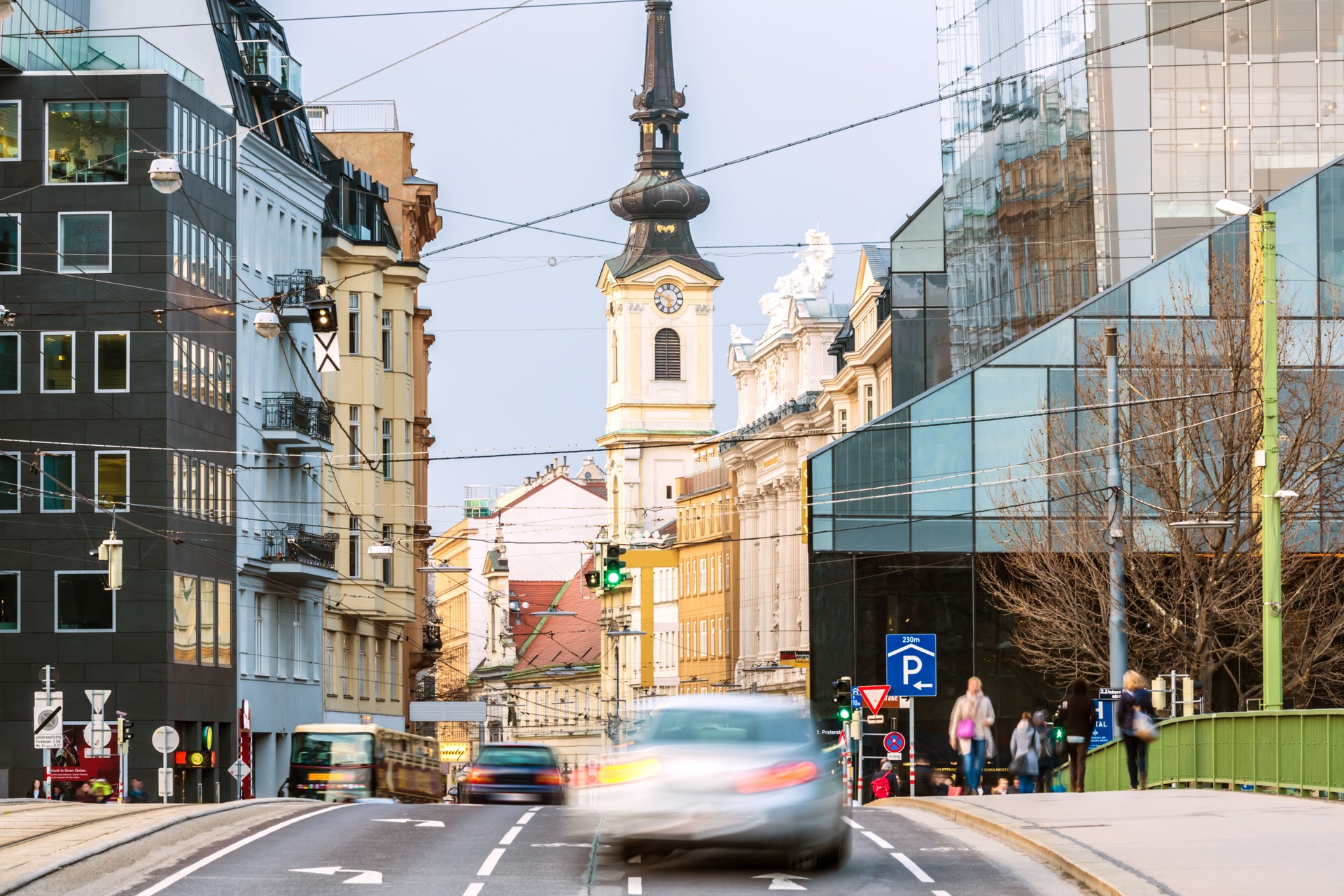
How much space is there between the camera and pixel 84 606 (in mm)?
58344

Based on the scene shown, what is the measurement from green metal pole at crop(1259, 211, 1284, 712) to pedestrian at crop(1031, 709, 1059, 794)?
345 inches

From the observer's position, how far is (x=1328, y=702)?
1993 inches

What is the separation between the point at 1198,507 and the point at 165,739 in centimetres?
2323

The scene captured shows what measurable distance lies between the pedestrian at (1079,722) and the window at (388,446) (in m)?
46.7

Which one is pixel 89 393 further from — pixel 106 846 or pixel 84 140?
pixel 106 846

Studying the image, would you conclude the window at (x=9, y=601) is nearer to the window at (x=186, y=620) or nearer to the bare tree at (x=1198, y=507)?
the window at (x=186, y=620)

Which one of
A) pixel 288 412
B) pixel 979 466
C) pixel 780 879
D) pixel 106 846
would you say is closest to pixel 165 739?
pixel 288 412

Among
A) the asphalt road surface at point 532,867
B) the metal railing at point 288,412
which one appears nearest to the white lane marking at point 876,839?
the asphalt road surface at point 532,867

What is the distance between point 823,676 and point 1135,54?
1798cm

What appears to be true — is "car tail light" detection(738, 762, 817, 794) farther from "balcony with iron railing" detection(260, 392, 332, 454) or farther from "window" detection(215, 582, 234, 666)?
"balcony with iron railing" detection(260, 392, 332, 454)

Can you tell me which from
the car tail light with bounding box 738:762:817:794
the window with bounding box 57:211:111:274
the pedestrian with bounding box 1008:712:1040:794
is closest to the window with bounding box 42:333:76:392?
the window with bounding box 57:211:111:274

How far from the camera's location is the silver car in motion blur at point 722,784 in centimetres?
1814

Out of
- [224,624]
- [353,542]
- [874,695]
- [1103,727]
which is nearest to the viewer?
[1103,727]

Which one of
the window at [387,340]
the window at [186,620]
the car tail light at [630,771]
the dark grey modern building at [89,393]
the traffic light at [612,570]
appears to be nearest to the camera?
the car tail light at [630,771]
